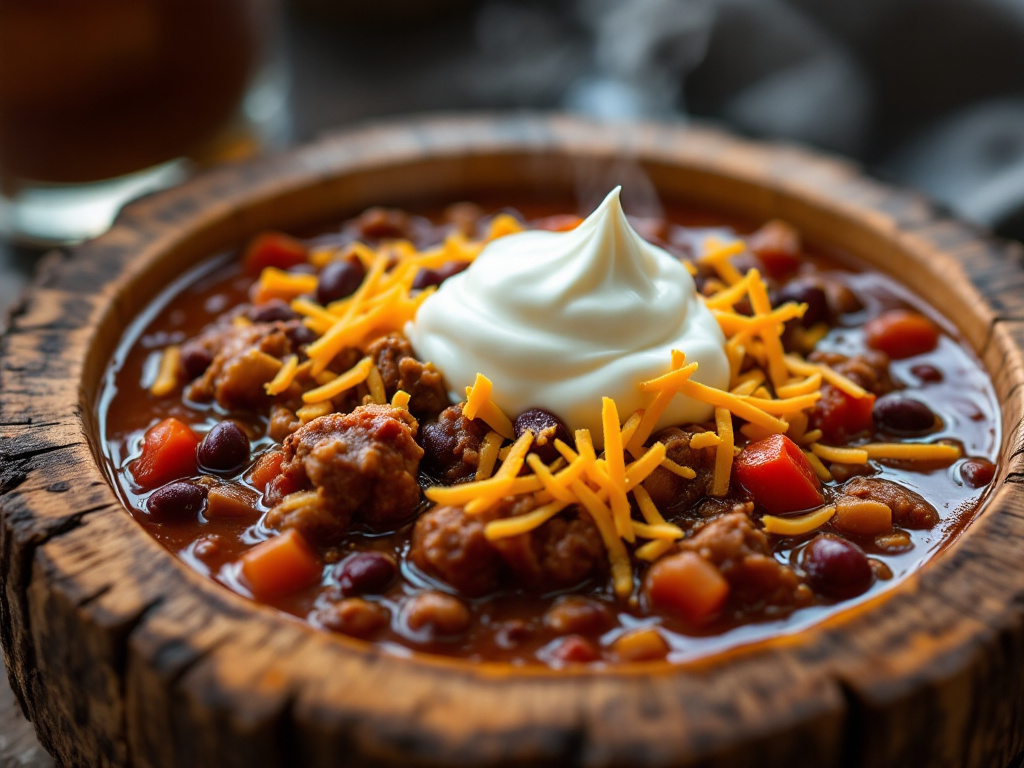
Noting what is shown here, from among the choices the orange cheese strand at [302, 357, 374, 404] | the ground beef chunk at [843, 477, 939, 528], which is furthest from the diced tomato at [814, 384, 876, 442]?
the orange cheese strand at [302, 357, 374, 404]

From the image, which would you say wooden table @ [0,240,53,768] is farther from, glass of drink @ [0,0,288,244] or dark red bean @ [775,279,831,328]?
dark red bean @ [775,279,831,328]

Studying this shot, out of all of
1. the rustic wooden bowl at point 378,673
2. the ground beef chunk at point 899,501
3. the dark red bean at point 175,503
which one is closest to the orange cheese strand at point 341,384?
the dark red bean at point 175,503

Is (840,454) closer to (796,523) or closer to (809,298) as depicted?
(796,523)

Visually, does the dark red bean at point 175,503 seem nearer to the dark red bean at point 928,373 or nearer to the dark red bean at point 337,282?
the dark red bean at point 337,282

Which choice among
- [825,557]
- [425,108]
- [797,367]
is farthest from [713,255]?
[425,108]

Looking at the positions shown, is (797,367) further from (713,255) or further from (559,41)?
(559,41)

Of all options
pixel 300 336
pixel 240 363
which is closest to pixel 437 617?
pixel 240 363
